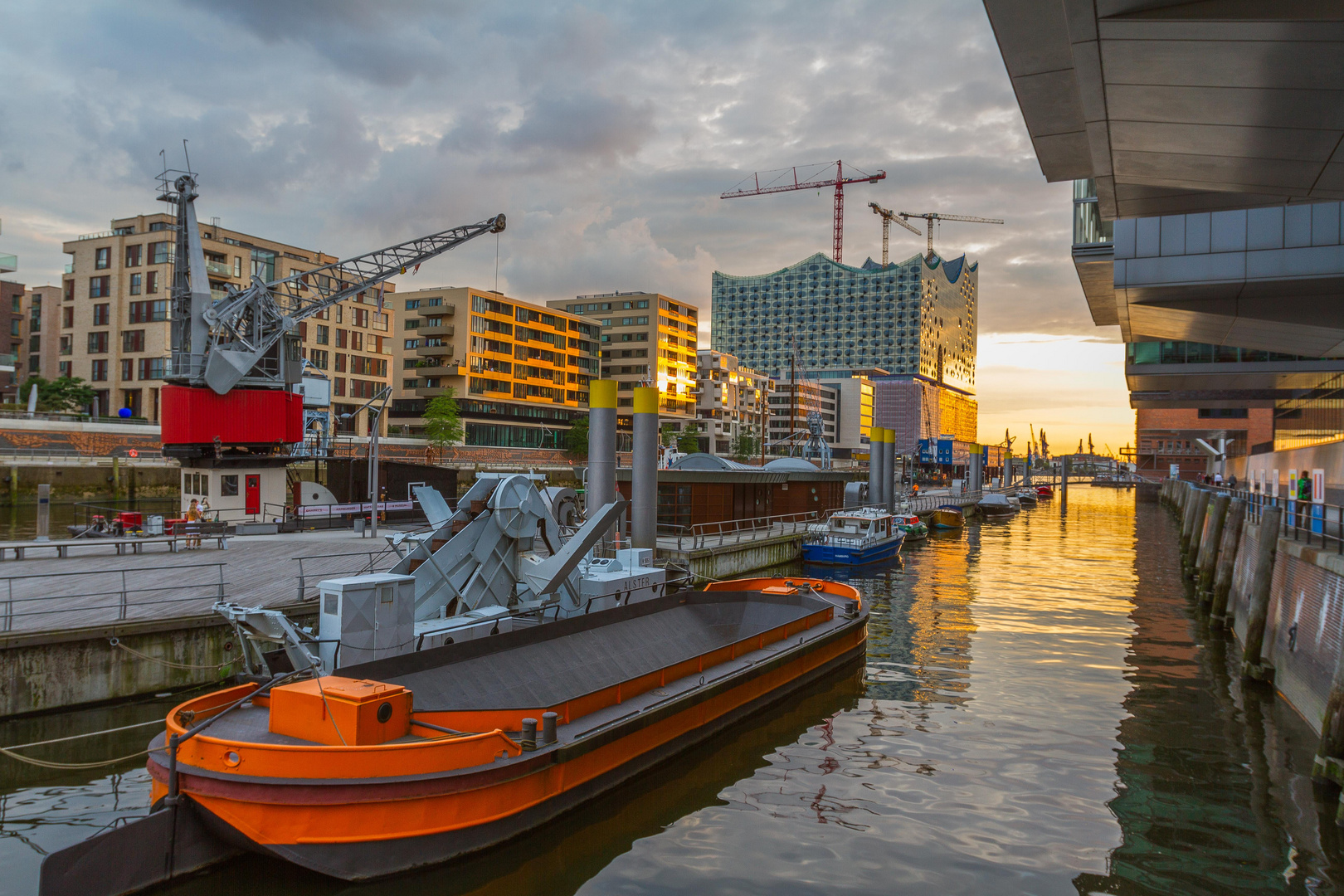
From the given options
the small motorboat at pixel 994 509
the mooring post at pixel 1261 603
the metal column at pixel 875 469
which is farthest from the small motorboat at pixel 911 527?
the mooring post at pixel 1261 603

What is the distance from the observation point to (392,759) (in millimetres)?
9758

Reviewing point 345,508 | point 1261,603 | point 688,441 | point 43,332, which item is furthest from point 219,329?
point 688,441

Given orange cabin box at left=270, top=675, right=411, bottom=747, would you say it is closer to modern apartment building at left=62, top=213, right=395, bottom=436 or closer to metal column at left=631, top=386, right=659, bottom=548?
metal column at left=631, top=386, right=659, bottom=548

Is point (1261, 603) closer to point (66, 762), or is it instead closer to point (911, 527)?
point (66, 762)

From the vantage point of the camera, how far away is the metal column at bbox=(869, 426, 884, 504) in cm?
5824

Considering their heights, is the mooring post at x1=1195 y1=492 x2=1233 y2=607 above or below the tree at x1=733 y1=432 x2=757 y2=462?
below

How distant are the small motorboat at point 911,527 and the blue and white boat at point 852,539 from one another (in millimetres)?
6668

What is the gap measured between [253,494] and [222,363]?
5743 mm

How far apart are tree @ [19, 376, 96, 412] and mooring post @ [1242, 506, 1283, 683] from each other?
8838cm

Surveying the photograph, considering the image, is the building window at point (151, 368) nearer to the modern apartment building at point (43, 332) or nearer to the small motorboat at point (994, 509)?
the modern apartment building at point (43, 332)

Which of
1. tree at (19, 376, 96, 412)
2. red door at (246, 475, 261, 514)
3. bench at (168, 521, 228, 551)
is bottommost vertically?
bench at (168, 521, 228, 551)

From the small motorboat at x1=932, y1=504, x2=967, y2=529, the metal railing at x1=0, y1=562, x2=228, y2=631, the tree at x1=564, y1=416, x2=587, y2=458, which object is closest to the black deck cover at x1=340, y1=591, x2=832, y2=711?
the metal railing at x1=0, y1=562, x2=228, y2=631

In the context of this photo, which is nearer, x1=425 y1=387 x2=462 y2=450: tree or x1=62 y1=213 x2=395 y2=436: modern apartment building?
x1=62 y1=213 x2=395 y2=436: modern apartment building

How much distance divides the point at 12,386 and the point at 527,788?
94030 mm
